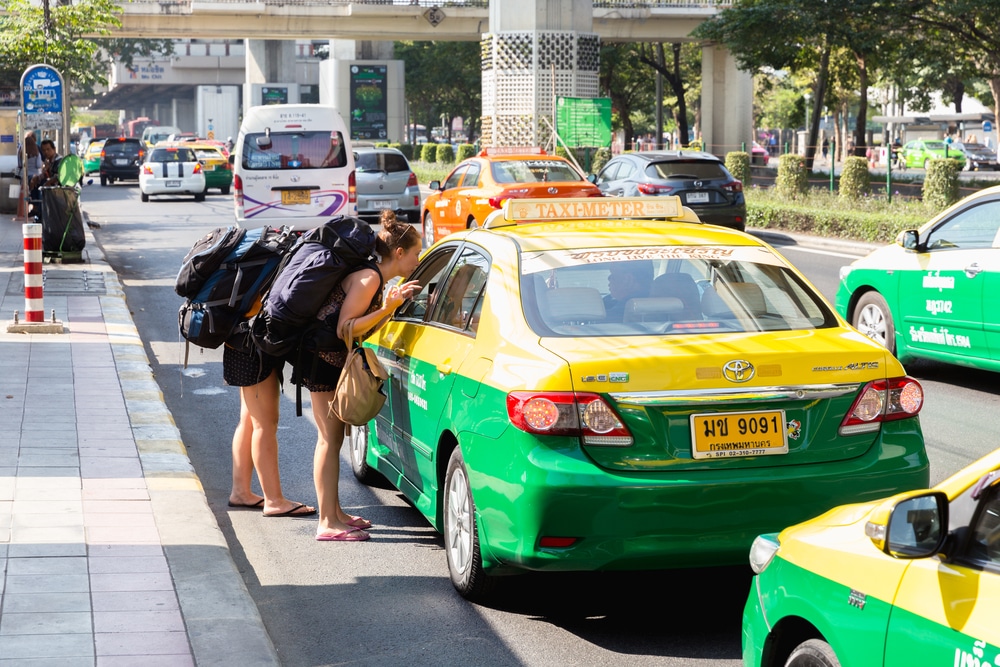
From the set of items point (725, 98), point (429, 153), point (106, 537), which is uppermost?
point (725, 98)

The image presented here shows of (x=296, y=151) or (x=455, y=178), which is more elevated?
(x=296, y=151)

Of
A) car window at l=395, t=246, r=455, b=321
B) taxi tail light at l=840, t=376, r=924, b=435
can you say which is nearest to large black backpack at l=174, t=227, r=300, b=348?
car window at l=395, t=246, r=455, b=321

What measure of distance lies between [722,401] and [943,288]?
5874mm

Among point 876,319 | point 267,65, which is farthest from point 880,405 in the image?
point 267,65

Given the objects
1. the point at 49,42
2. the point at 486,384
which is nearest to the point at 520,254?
the point at 486,384

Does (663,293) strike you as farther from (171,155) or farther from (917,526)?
(171,155)

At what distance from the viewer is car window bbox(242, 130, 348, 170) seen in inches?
882

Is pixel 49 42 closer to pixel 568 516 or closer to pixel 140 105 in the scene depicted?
pixel 568 516

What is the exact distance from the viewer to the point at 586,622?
5562mm

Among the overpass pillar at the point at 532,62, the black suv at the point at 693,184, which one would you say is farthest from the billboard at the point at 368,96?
the black suv at the point at 693,184

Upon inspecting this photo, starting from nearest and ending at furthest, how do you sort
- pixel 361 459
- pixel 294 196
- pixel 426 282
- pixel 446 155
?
pixel 426 282 → pixel 361 459 → pixel 294 196 → pixel 446 155

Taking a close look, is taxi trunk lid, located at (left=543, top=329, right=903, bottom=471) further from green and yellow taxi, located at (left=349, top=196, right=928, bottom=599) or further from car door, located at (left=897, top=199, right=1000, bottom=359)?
car door, located at (left=897, top=199, right=1000, bottom=359)

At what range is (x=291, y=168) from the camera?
2252 centimetres

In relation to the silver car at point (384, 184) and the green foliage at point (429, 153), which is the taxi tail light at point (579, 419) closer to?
the silver car at point (384, 184)
